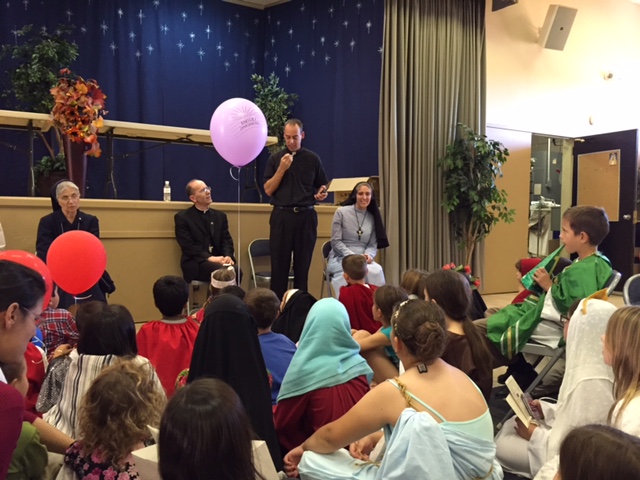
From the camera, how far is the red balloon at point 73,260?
3.28 meters

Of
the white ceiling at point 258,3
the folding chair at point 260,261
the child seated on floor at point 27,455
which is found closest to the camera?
the child seated on floor at point 27,455

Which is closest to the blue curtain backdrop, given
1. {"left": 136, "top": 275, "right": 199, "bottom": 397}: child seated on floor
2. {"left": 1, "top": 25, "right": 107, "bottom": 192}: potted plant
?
{"left": 1, "top": 25, "right": 107, "bottom": 192}: potted plant

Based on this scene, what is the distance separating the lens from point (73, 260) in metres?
3.29

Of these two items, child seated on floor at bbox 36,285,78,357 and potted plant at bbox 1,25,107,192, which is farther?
potted plant at bbox 1,25,107,192

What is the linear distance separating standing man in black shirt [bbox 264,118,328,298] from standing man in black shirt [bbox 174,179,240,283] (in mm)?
431

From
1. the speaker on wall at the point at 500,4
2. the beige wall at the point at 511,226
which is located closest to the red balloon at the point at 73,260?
the beige wall at the point at 511,226

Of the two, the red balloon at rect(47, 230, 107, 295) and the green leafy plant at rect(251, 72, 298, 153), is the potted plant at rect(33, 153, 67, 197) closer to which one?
the red balloon at rect(47, 230, 107, 295)

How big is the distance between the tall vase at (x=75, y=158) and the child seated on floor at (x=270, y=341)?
2972 mm

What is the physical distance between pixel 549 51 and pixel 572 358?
257 inches

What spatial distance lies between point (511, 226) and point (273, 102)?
3328 mm

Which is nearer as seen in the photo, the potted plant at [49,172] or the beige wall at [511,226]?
the potted plant at [49,172]

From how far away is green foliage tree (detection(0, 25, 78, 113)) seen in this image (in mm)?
6016

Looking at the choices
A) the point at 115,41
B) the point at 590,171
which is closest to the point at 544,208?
the point at 590,171

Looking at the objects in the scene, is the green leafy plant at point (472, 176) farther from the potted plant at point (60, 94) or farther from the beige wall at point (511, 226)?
the potted plant at point (60, 94)
